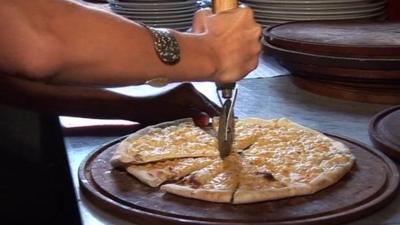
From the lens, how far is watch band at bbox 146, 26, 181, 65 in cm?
92

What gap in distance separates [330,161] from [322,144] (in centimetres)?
7

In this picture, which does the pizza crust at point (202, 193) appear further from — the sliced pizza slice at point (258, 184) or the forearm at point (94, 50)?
the forearm at point (94, 50)

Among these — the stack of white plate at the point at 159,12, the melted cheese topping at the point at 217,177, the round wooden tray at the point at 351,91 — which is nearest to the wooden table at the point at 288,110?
the round wooden tray at the point at 351,91

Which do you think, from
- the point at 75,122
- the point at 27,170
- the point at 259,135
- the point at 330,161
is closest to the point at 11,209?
the point at 27,170

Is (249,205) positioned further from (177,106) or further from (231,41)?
(177,106)

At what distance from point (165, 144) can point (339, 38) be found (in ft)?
1.58

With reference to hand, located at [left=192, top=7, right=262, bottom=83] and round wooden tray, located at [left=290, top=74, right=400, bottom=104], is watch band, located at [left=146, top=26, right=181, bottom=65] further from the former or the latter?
round wooden tray, located at [left=290, top=74, right=400, bottom=104]

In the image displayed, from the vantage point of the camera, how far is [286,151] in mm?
1012

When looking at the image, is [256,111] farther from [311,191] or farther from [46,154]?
[46,154]

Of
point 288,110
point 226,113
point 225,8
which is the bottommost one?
point 288,110

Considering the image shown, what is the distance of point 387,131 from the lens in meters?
1.07

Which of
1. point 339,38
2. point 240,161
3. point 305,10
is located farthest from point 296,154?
point 305,10

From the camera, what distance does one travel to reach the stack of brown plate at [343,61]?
1.24 m

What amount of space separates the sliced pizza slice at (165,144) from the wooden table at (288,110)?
6 centimetres
